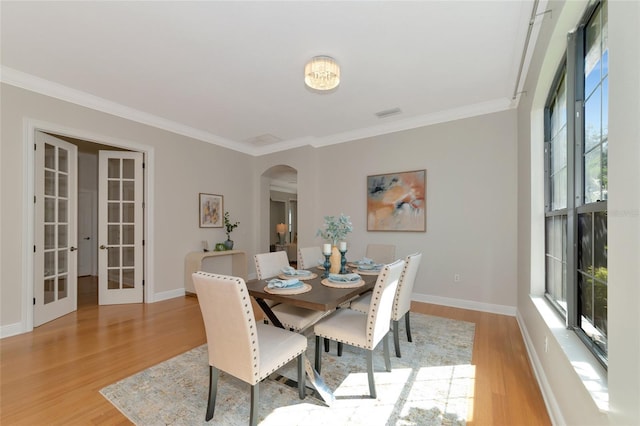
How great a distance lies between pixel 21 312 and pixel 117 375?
193 centimetres

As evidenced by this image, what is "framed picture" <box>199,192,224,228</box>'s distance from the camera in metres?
4.86

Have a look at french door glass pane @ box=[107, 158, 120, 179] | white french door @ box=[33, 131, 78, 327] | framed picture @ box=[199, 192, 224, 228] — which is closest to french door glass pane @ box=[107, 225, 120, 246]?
white french door @ box=[33, 131, 78, 327]

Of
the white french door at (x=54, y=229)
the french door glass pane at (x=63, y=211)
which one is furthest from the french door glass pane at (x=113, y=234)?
the french door glass pane at (x=63, y=211)

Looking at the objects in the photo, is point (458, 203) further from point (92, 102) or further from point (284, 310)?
point (92, 102)

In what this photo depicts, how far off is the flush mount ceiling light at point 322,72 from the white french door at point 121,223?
10.6 ft

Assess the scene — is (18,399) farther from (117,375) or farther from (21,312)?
(21,312)

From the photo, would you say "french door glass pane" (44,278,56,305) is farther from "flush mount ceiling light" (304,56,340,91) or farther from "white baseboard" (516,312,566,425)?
"white baseboard" (516,312,566,425)

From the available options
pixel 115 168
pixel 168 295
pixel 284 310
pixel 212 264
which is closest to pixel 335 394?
pixel 284 310

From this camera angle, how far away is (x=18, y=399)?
6.19ft

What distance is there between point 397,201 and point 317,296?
2.82 metres

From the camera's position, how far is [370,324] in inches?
75.0

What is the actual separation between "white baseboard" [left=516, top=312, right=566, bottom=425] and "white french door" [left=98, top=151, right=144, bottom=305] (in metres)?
4.90

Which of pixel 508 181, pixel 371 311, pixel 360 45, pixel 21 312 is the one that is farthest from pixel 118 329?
pixel 508 181

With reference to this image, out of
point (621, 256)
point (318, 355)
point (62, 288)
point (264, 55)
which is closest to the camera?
point (621, 256)
